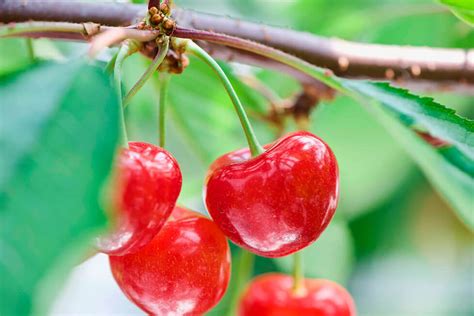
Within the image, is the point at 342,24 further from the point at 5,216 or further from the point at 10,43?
the point at 5,216

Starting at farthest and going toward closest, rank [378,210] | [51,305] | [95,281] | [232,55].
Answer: [378,210], [95,281], [232,55], [51,305]

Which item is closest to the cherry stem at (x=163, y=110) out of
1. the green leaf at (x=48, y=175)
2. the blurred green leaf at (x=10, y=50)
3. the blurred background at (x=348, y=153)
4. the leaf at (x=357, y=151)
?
the blurred background at (x=348, y=153)

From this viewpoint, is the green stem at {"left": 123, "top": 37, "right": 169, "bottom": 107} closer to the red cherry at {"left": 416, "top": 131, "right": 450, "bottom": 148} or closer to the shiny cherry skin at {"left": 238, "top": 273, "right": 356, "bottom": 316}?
the red cherry at {"left": 416, "top": 131, "right": 450, "bottom": 148}

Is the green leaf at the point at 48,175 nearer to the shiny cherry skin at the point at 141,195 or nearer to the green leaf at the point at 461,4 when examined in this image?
the shiny cherry skin at the point at 141,195

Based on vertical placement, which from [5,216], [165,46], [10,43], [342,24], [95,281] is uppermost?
[342,24]

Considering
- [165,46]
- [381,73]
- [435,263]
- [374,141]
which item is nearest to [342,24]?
[374,141]
